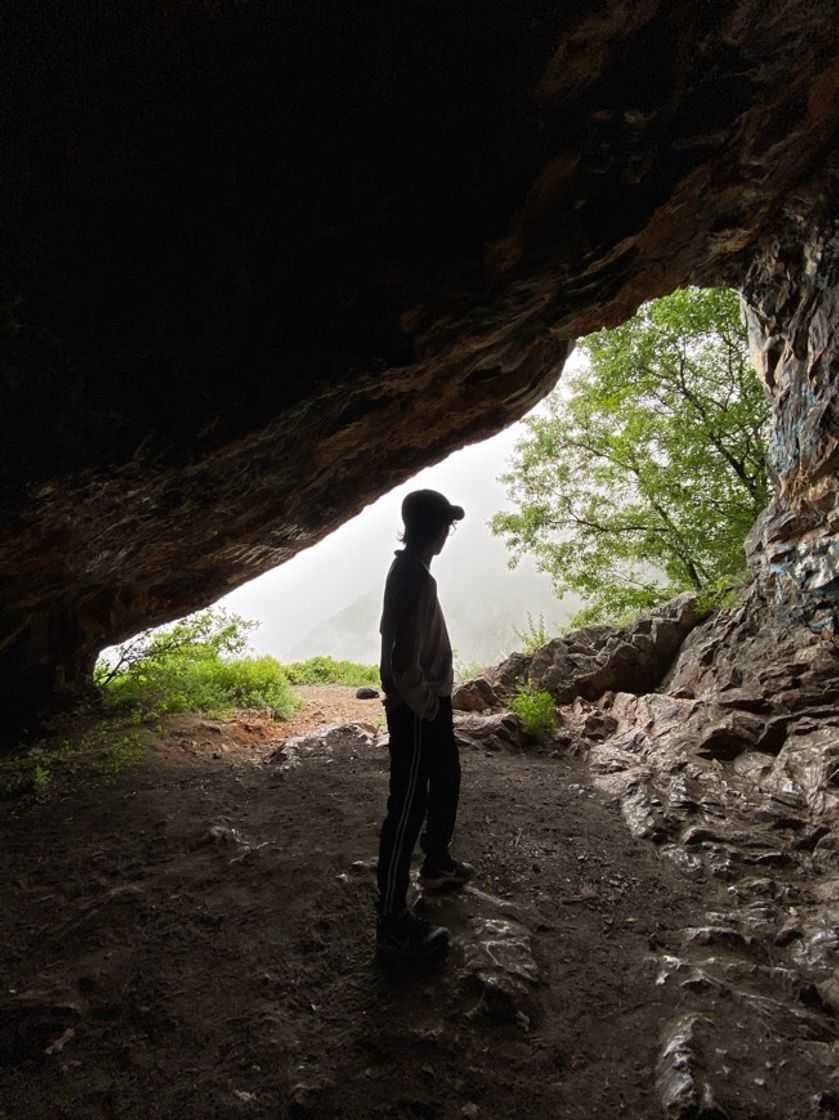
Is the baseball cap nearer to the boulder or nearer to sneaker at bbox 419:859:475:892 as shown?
sneaker at bbox 419:859:475:892

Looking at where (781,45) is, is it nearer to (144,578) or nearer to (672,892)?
(672,892)

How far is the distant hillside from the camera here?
4769 inches

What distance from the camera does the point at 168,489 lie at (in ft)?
18.4

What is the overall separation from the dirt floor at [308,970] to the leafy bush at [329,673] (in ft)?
37.1

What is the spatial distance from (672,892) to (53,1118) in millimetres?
3511

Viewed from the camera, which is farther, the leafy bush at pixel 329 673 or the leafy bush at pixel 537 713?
the leafy bush at pixel 329 673

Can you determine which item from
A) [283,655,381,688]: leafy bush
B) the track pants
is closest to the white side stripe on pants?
the track pants

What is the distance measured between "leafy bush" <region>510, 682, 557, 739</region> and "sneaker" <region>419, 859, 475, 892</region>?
3682mm

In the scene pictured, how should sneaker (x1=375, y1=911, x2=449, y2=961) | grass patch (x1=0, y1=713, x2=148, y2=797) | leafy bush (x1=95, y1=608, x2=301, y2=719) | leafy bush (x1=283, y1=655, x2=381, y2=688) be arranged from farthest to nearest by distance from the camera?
leafy bush (x1=283, y1=655, x2=381, y2=688) < leafy bush (x1=95, y1=608, x2=301, y2=719) < grass patch (x1=0, y1=713, x2=148, y2=797) < sneaker (x1=375, y1=911, x2=449, y2=961)

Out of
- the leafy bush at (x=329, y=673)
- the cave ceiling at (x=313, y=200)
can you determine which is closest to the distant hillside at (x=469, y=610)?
the leafy bush at (x=329, y=673)

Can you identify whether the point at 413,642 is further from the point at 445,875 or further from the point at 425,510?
the point at 445,875

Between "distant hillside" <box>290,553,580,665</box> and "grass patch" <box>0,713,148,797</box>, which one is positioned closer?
"grass patch" <box>0,713,148,797</box>

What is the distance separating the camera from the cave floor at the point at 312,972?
2152 millimetres

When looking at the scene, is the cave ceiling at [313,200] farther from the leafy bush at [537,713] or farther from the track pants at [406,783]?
the leafy bush at [537,713]
